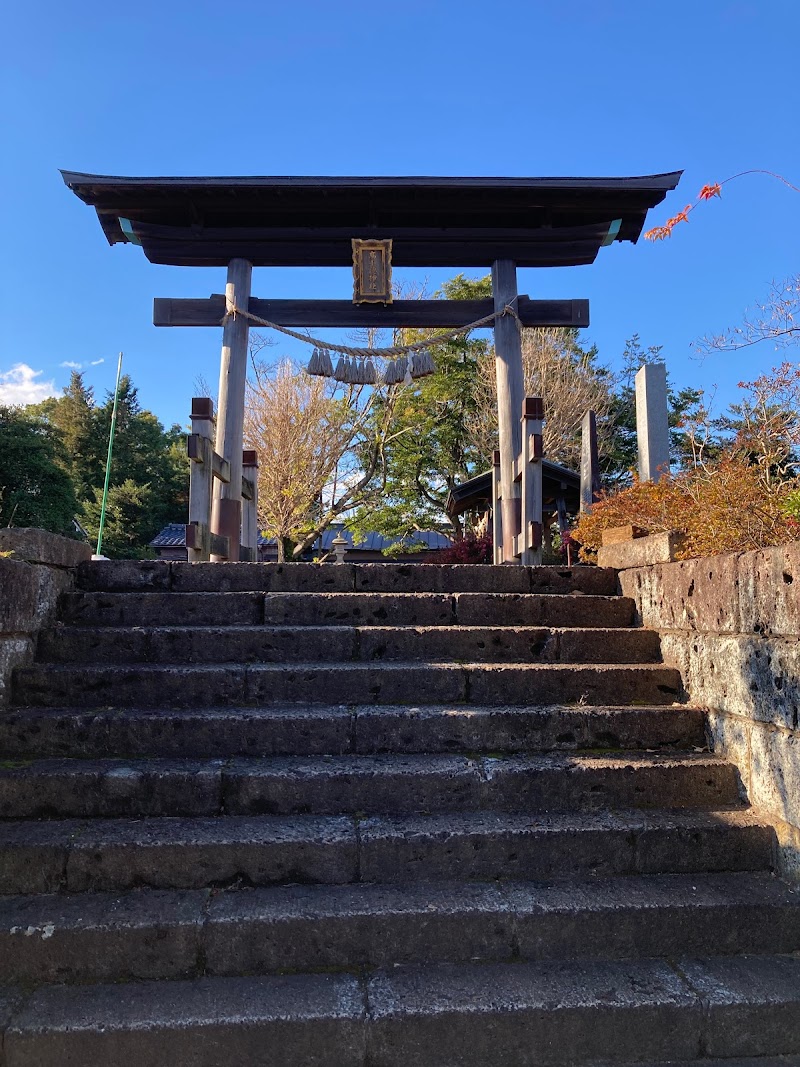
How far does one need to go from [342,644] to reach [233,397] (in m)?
4.27

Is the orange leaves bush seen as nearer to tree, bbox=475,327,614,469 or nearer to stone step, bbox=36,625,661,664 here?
stone step, bbox=36,625,661,664

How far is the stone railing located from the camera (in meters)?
2.50

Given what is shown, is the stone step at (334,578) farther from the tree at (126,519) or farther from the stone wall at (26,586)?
the tree at (126,519)

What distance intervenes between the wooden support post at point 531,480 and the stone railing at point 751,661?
1.80 meters

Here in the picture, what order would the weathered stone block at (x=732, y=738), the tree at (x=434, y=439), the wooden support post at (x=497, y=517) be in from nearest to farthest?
the weathered stone block at (x=732, y=738), the wooden support post at (x=497, y=517), the tree at (x=434, y=439)

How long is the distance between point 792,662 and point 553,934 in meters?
1.39

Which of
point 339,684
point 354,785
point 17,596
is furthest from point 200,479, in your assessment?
point 354,785

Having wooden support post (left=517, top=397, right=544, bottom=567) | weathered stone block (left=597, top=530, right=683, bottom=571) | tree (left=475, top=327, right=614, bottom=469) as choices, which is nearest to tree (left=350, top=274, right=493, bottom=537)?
tree (left=475, top=327, right=614, bottom=469)

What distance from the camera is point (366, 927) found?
7.18 ft

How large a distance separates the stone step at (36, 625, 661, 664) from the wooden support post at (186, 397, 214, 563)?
1.82m

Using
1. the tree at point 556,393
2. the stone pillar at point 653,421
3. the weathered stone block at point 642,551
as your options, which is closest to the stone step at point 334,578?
the weathered stone block at point 642,551

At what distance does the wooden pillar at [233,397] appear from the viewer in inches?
259

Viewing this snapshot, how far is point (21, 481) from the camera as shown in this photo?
1495 centimetres

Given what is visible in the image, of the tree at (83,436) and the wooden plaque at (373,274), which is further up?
the tree at (83,436)
